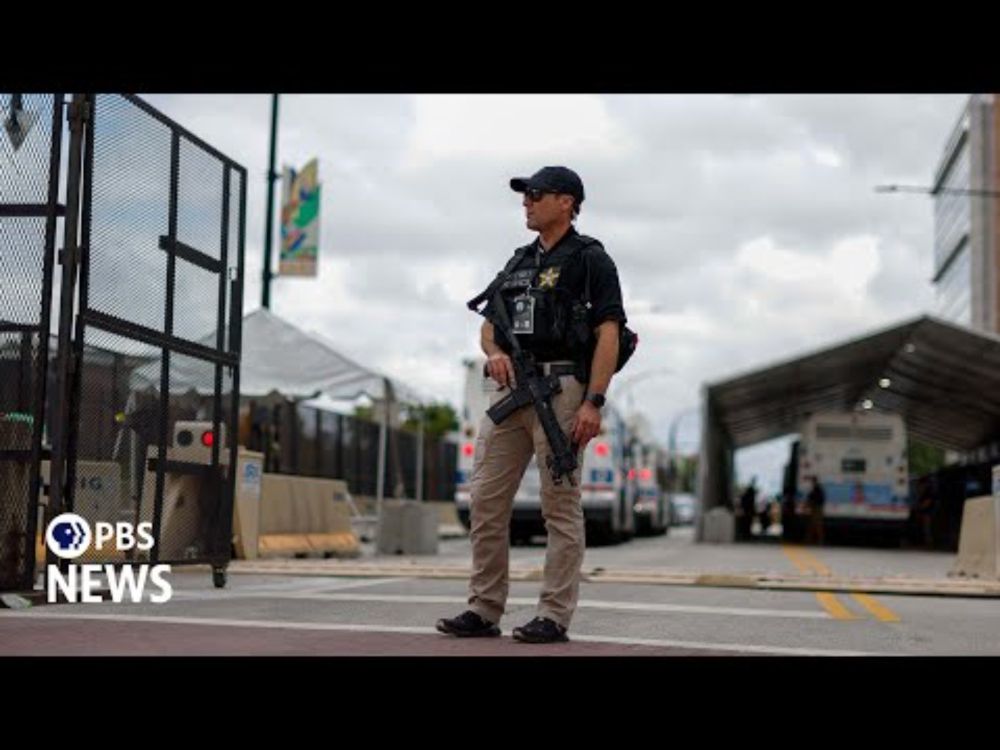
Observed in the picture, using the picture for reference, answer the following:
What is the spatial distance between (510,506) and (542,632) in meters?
0.65

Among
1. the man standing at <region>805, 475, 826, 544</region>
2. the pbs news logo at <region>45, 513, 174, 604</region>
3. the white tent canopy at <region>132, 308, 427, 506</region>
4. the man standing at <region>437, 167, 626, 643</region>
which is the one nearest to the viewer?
the man standing at <region>437, 167, 626, 643</region>

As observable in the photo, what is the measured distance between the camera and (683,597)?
34.5ft

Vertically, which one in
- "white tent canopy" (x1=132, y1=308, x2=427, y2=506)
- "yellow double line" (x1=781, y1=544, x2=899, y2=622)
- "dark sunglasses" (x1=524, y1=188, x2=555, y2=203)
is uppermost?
"white tent canopy" (x1=132, y1=308, x2=427, y2=506)

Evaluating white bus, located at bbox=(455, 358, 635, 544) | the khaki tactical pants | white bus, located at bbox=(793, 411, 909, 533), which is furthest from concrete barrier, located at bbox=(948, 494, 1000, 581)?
white bus, located at bbox=(793, 411, 909, 533)

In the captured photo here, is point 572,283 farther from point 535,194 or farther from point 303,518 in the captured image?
point 303,518

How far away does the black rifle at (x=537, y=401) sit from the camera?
646 cm

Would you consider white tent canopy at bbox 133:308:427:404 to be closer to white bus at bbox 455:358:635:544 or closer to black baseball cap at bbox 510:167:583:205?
white bus at bbox 455:358:635:544

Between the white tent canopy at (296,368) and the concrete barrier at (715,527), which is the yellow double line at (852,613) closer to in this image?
the white tent canopy at (296,368)

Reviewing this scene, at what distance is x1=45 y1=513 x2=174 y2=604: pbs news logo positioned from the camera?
8.40 metres

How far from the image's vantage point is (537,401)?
6.53 metres

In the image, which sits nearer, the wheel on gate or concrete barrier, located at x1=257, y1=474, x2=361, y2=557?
the wheel on gate

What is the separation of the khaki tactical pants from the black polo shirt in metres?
0.21

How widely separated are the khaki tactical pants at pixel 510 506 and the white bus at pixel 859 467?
28171 millimetres

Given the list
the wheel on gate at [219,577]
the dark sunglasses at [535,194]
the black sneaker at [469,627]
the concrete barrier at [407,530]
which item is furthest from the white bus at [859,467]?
the dark sunglasses at [535,194]
